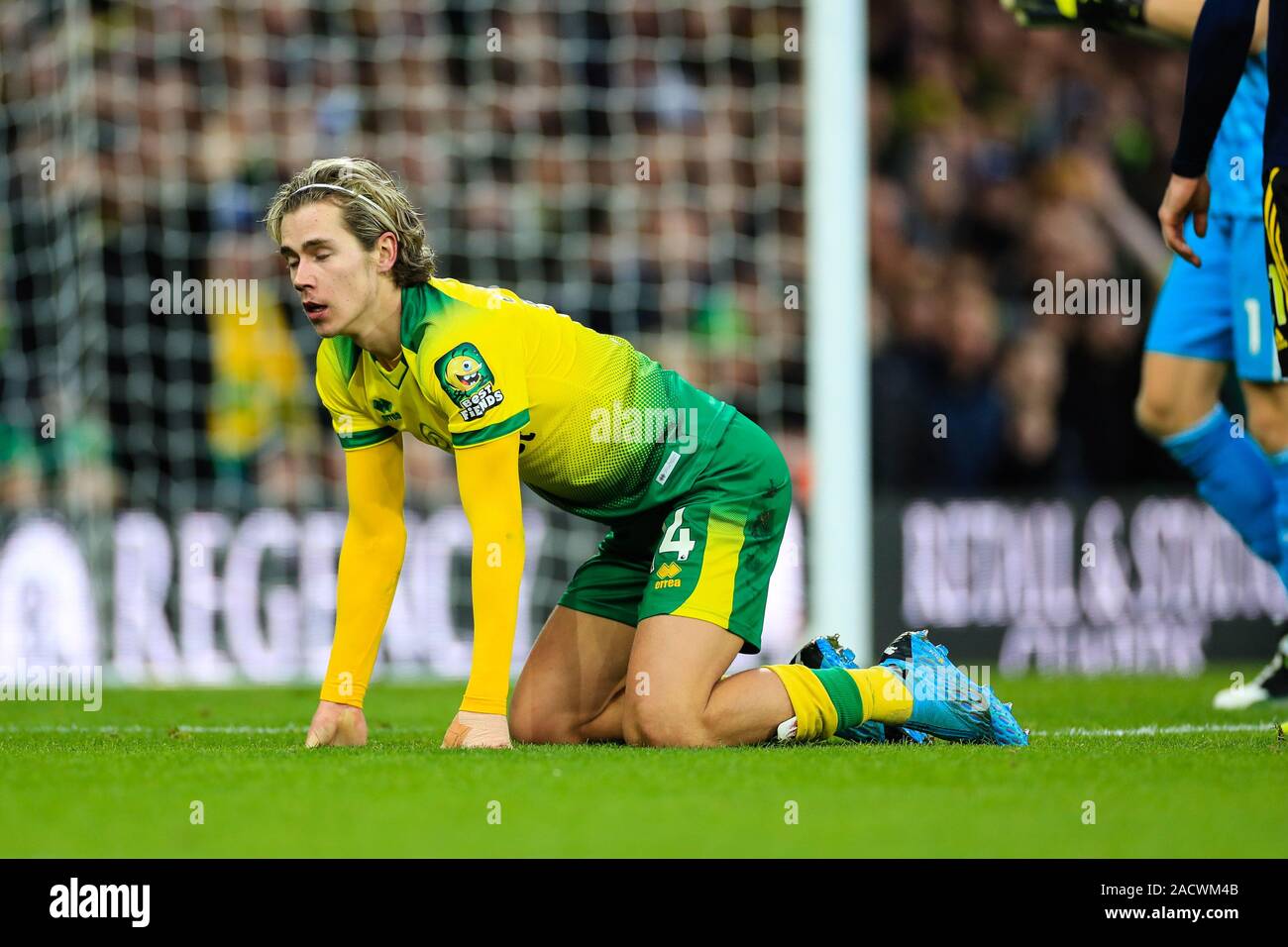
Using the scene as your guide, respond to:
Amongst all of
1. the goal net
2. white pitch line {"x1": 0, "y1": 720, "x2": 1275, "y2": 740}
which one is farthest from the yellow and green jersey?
the goal net

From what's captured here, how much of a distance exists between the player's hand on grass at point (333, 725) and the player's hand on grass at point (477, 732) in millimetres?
382

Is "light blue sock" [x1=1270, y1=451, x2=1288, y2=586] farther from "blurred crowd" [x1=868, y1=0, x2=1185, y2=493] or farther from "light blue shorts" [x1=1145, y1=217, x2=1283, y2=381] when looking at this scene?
"blurred crowd" [x1=868, y1=0, x2=1185, y2=493]

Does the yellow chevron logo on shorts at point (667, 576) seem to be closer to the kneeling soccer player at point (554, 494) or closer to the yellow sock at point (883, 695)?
the kneeling soccer player at point (554, 494)

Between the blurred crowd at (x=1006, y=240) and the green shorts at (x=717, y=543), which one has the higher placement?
the blurred crowd at (x=1006, y=240)

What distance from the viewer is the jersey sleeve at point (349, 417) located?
4.37m

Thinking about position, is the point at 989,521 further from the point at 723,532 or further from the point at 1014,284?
the point at 723,532

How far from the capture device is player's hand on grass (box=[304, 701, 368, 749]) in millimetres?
4391
